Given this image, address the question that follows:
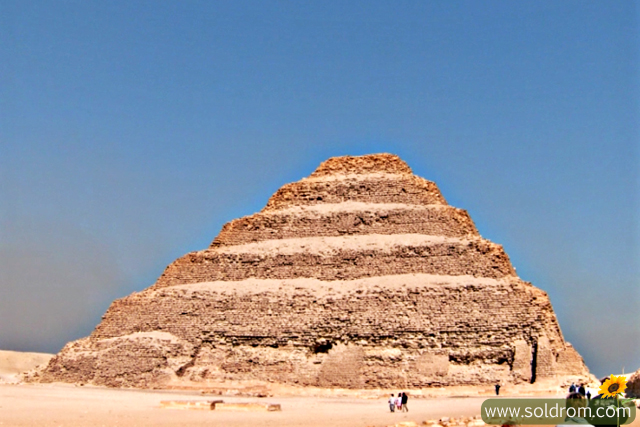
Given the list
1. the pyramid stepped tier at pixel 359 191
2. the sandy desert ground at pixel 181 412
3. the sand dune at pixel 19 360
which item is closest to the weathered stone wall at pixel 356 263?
the pyramid stepped tier at pixel 359 191

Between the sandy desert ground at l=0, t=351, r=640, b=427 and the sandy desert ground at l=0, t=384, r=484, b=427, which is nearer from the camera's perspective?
the sandy desert ground at l=0, t=384, r=484, b=427

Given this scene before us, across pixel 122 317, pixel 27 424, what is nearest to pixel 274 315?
pixel 122 317

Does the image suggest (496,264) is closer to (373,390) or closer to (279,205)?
(373,390)

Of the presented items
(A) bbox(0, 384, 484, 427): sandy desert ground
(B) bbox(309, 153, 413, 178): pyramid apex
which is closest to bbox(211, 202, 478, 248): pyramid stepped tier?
(B) bbox(309, 153, 413, 178): pyramid apex

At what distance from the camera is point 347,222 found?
4600cm

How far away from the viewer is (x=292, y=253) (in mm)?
44594

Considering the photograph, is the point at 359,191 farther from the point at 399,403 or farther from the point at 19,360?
the point at 19,360

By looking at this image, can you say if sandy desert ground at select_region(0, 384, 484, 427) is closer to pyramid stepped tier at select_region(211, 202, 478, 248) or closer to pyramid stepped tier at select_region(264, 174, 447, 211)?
pyramid stepped tier at select_region(211, 202, 478, 248)

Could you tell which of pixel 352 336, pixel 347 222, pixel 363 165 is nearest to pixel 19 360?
pixel 363 165

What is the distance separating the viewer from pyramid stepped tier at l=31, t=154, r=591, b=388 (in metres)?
38.5

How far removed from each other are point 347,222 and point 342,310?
6484 millimetres

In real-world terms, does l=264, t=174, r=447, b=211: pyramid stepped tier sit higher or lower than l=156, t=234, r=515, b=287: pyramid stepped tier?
higher

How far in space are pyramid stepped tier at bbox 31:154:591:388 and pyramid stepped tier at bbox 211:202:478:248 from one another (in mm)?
69

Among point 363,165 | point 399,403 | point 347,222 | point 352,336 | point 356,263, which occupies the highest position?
point 363,165
